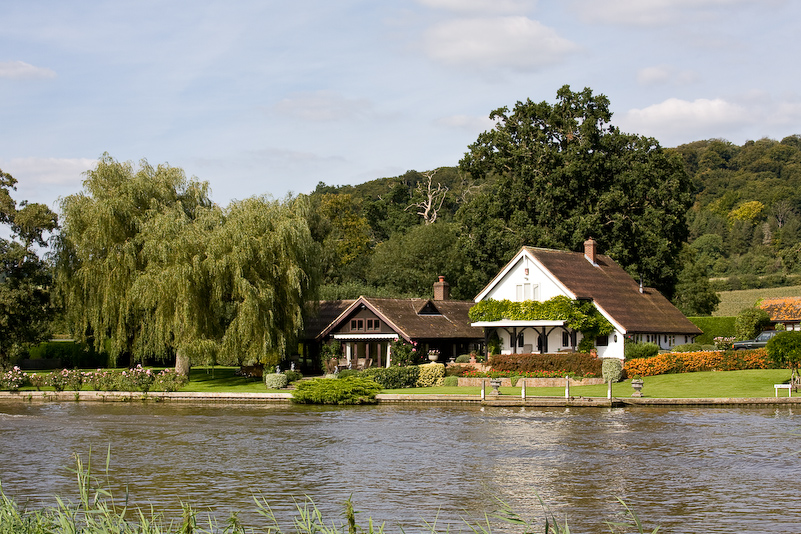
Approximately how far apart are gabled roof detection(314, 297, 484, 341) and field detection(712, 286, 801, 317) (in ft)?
129

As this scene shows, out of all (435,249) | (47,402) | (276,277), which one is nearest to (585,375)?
(276,277)

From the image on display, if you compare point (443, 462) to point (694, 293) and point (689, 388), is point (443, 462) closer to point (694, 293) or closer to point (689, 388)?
point (689, 388)

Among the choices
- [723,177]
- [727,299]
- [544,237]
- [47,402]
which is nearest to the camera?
[47,402]

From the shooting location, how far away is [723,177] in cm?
15675

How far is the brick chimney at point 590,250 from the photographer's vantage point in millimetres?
55438

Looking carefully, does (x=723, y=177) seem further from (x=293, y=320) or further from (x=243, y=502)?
(x=243, y=502)

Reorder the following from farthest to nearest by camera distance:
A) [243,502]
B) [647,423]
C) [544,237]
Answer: [544,237] → [647,423] → [243,502]

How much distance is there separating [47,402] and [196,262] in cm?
1021

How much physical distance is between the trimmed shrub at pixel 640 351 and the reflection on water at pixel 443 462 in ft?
40.5

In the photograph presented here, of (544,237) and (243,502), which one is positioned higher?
(544,237)

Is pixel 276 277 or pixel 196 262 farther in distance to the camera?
pixel 276 277

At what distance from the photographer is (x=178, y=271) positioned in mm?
45375

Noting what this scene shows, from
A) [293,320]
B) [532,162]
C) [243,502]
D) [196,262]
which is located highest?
[532,162]

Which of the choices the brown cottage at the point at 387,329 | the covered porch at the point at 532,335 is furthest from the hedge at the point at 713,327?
the brown cottage at the point at 387,329
